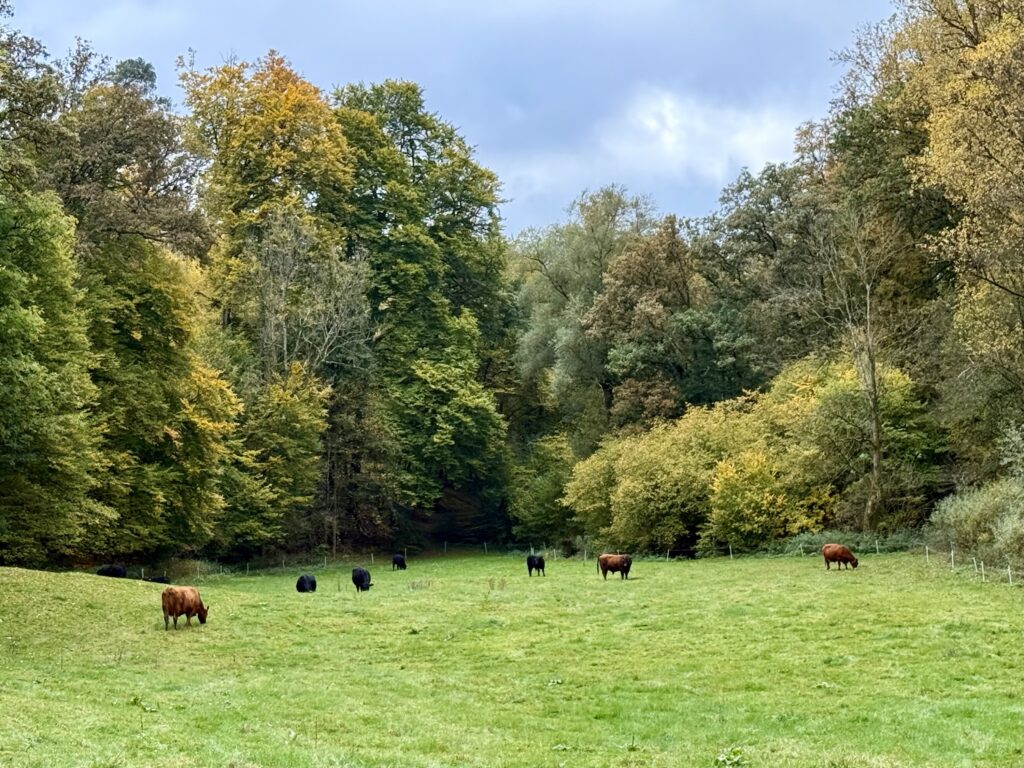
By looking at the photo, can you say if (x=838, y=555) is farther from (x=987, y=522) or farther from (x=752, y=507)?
(x=752, y=507)

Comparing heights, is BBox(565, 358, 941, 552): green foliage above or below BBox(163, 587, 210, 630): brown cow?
above

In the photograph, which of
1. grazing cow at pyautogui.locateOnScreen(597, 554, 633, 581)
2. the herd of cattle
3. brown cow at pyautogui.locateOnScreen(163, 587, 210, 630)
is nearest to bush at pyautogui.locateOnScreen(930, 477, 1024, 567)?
the herd of cattle

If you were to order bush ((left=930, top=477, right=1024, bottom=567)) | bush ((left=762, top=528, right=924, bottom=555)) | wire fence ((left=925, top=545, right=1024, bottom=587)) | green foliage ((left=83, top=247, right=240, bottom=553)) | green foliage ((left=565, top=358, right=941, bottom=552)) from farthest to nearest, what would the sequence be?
green foliage ((left=565, top=358, right=941, bottom=552)) < bush ((left=762, top=528, right=924, bottom=555)) < green foliage ((left=83, top=247, right=240, bottom=553)) < bush ((left=930, top=477, right=1024, bottom=567)) < wire fence ((left=925, top=545, right=1024, bottom=587))

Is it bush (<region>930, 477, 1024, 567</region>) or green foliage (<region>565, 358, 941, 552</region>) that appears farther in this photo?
green foliage (<region>565, 358, 941, 552</region>)

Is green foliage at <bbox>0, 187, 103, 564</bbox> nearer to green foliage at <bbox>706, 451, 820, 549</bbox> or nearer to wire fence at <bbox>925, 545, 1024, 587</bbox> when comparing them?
green foliage at <bbox>706, 451, 820, 549</bbox>

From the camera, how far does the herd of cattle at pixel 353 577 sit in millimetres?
19062

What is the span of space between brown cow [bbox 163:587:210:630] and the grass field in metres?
0.43

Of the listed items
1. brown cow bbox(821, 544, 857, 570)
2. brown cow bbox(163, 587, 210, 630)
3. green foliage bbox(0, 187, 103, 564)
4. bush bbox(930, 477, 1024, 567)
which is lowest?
brown cow bbox(163, 587, 210, 630)

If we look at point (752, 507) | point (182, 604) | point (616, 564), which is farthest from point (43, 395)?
point (752, 507)

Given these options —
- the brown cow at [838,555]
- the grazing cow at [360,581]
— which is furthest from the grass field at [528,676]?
the grazing cow at [360,581]

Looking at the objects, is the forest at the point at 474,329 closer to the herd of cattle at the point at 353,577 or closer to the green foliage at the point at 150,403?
the green foliage at the point at 150,403

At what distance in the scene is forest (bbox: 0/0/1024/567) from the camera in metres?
25.6

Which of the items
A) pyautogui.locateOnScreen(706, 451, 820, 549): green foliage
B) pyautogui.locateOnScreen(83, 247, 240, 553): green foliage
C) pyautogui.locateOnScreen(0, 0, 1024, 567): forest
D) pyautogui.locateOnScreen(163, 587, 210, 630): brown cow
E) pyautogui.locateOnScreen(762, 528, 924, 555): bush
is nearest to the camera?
pyautogui.locateOnScreen(163, 587, 210, 630): brown cow

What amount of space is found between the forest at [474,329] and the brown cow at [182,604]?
A: 21.2 feet
